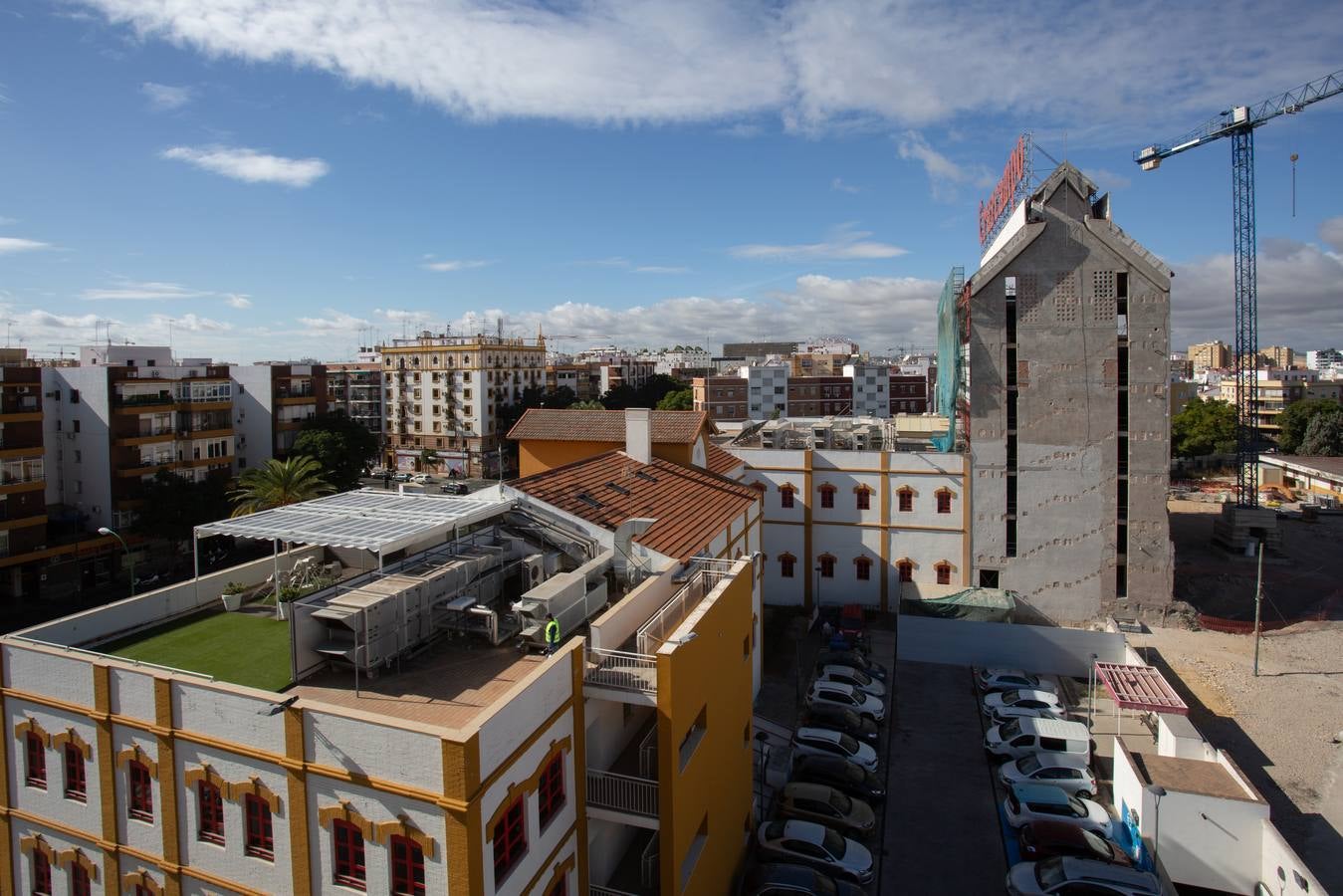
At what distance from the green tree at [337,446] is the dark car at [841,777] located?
44.1 metres

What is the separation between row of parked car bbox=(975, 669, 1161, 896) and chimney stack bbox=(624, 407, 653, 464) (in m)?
14.7

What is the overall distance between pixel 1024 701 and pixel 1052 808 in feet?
→ 21.1

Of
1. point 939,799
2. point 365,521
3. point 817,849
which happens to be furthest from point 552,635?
point 939,799

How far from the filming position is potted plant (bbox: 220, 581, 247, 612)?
56.7 ft

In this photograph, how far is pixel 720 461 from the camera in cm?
3600

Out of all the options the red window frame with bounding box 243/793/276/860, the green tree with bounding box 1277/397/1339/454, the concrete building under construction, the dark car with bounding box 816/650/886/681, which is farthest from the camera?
the green tree with bounding box 1277/397/1339/454

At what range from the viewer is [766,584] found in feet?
128

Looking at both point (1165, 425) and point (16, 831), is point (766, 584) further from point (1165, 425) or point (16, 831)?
point (16, 831)

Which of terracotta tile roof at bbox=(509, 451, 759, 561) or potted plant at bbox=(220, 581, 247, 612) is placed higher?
terracotta tile roof at bbox=(509, 451, 759, 561)

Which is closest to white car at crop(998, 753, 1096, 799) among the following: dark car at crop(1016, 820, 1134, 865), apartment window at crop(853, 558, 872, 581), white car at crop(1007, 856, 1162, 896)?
dark car at crop(1016, 820, 1134, 865)

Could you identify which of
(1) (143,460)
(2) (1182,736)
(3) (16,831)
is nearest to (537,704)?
(3) (16,831)

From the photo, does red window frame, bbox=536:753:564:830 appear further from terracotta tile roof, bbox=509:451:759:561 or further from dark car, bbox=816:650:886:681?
dark car, bbox=816:650:886:681

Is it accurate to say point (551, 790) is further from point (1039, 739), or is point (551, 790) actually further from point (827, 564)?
point (827, 564)

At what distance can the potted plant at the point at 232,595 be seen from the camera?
681 inches
